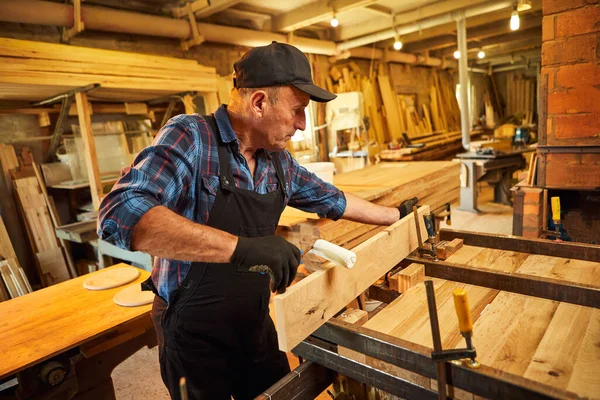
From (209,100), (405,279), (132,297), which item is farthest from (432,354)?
(209,100)

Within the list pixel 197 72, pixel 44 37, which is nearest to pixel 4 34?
pixel 44 37

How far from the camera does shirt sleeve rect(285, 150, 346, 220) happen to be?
2.04 meters

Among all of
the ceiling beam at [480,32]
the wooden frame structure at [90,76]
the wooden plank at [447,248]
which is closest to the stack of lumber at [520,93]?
the ceiling beam at [480,32]

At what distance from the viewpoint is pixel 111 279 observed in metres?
2.91

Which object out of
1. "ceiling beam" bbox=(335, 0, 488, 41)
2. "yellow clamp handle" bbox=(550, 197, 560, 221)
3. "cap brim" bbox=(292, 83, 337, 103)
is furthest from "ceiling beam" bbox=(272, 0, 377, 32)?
"cap brim" bbox=(292, 83, 337, 103)

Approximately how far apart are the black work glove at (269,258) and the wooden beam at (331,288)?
0.25ft

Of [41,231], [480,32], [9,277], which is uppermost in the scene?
[480,32]

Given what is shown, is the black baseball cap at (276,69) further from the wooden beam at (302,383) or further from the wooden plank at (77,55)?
the wooden plank at (77,55)

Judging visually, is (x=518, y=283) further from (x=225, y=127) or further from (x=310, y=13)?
(x=310, y=13)

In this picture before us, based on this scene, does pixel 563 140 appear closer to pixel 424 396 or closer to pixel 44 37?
pixel 424 396

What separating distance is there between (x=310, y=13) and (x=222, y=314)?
6137 millimetres

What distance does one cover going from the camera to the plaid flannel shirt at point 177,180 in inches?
50.4

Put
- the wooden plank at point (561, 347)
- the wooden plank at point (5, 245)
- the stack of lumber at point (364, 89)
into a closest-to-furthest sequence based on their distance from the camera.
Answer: the wooden plank at point (561, 347) → the wooden plank at point (5, 245) → the stack of lumber at point (364, 89)

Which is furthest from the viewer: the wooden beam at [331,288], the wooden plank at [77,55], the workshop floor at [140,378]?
the wooden plank at [77,55]
